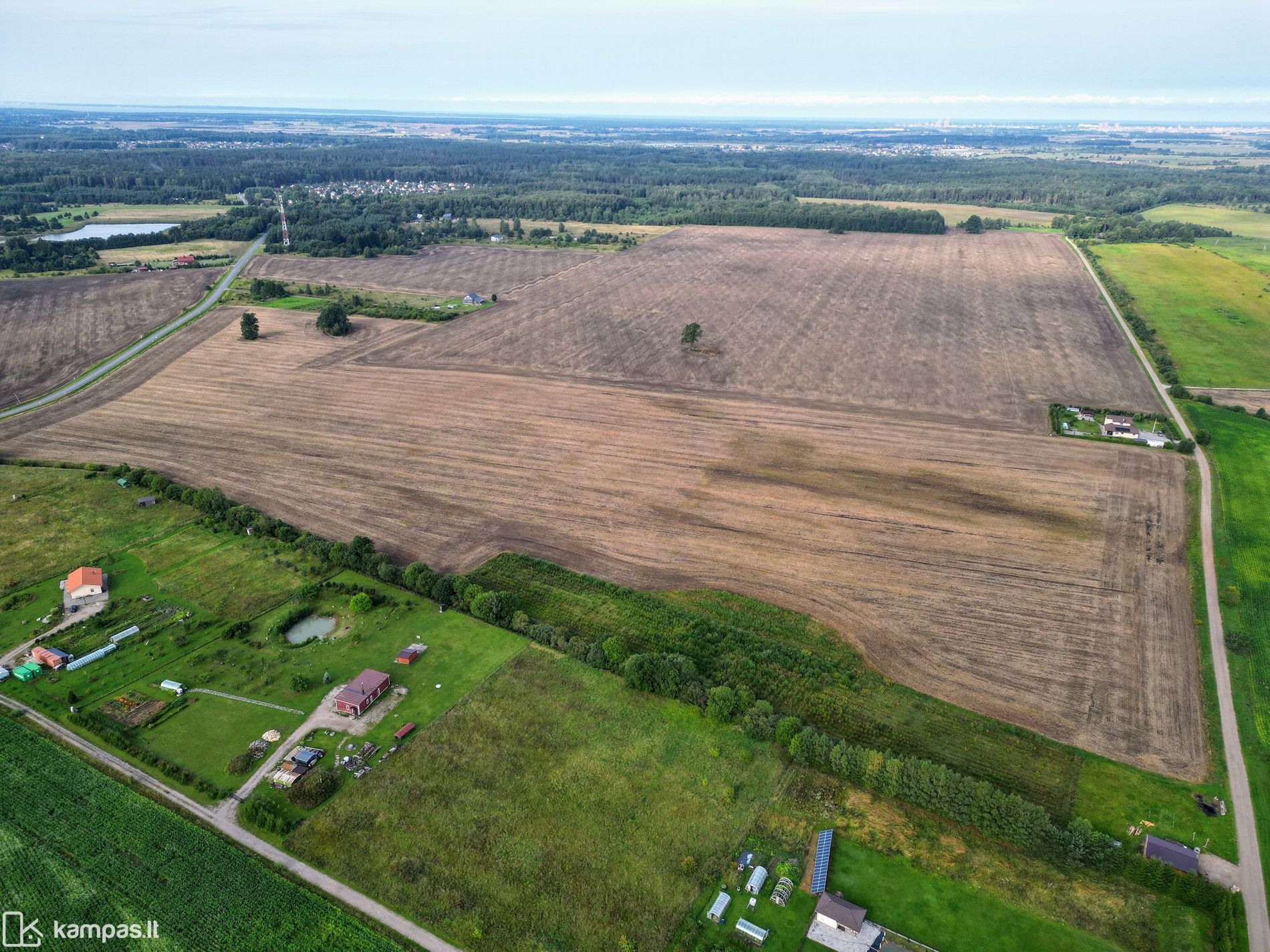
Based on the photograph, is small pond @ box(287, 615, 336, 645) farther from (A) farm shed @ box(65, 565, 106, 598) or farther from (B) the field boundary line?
(A) farm shed @ box(65, 565, 106, 598)

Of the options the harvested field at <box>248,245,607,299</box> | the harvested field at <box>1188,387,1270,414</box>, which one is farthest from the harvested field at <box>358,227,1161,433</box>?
the harvested field at <box>1188,387,1270,414</box>

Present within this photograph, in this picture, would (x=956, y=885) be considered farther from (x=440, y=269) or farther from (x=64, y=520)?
(x=440, y=269)

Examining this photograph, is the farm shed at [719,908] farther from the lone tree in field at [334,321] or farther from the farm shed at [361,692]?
the lone tree in field at [334,321]

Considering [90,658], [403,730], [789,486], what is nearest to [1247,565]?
[789,486]

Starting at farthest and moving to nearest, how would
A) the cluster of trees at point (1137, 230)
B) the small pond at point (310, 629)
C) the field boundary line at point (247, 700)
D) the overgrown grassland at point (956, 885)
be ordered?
1. the cluster of trees at point (1137, 230)
2. the small pond at point (310, 629)
3. the field boundary line at point (247, 700)
4. the overgrown grassland at point (956, 885)

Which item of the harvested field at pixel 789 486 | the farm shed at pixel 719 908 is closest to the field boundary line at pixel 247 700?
the harvested field at pixel 789 486
